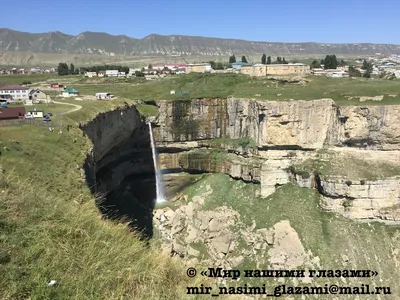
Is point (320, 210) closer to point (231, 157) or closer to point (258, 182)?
point (258, 182)

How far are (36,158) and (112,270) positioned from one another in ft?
46.8

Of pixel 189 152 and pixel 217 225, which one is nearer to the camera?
pixel 217 225

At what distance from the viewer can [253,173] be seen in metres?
44.3

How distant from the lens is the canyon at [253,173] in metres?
36.2

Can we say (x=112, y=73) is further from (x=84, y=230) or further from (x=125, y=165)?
(x=84, y=230)

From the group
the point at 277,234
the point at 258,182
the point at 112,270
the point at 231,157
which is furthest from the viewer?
the point at 231,157

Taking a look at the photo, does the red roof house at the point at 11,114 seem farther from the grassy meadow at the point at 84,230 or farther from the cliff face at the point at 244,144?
Result: the cliff face at the point at 244,144

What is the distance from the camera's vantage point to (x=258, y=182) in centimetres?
4394

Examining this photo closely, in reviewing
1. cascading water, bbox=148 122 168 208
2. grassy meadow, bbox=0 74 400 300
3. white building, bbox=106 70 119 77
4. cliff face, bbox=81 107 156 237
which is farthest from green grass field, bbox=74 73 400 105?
white building, bbox=106 70 119 77

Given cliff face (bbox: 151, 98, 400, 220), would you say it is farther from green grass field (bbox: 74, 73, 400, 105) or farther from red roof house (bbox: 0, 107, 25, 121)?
red roof house (bbox: 0, 107, 25, 121)

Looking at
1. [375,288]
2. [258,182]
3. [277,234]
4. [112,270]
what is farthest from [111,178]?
[112,270]

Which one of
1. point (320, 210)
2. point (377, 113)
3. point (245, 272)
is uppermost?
point (377, 113)

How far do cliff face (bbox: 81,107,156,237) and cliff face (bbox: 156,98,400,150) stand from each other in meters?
3.96

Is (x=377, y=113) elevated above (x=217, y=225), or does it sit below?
above
